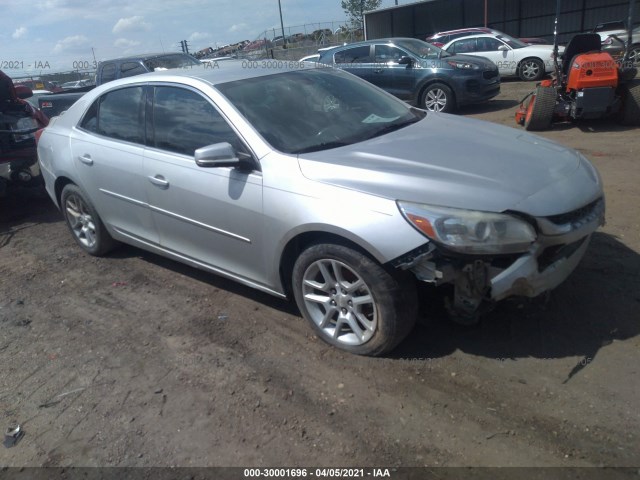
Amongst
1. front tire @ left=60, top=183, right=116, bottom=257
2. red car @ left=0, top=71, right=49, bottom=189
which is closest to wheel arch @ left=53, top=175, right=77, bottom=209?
front tire @ left=60, top=183, right=116, bottom=257

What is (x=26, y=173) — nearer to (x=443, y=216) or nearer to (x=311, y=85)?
(x=311, y=85)

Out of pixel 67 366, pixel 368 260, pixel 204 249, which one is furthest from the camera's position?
pixel 204 249

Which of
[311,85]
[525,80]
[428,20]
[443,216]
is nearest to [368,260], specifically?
[443,216]

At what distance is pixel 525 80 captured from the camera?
52.7 feet

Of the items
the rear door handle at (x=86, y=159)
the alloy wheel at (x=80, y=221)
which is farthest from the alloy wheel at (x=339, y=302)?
the alloy wheel at (x=80, y=221)

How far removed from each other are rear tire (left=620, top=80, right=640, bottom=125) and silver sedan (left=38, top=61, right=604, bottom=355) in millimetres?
5718

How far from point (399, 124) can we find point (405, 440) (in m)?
2.30

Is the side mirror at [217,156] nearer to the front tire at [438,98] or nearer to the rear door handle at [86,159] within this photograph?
the rear door handle at [86,159]

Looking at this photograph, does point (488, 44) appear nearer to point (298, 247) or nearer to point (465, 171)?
point (465, 171)

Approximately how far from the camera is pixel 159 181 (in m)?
4.05

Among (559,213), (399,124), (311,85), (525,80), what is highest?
(311,85)

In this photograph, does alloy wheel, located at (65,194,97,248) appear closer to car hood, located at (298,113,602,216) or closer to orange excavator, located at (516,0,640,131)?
car hood, located at (298,113,602,216)
